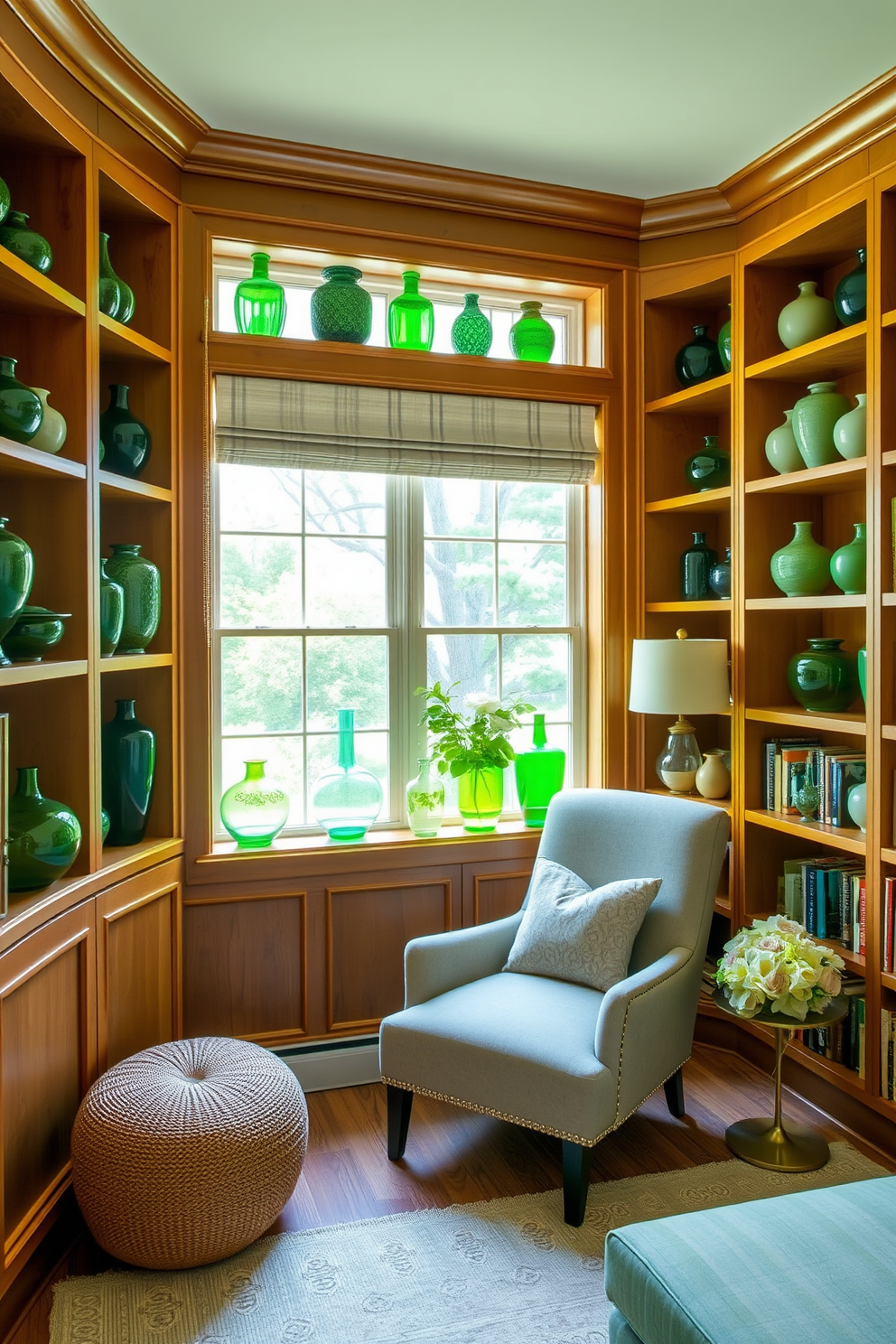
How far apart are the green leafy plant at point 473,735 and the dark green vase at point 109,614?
1054 mm

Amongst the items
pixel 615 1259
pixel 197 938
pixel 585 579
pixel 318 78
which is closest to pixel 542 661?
pixel 585 579

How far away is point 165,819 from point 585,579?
5.67 feet

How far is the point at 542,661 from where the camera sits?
3.59 metres

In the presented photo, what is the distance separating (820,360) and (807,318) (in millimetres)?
153

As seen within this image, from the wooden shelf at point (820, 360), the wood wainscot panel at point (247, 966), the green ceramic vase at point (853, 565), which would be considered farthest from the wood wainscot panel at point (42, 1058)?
the wooden shelf at point (820, 360)

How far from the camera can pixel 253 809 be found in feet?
10.0

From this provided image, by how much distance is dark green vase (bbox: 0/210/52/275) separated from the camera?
225 centimetres

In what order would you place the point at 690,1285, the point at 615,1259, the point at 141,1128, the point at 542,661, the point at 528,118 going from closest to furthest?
the point at 690,1285 < the point at 615,1259 < the point at 141,1128 < the point at 528,118 < the point at 542,661

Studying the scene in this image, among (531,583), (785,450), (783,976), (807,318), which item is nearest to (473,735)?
(531,583)

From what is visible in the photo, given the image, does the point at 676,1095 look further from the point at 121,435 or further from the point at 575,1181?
the point at 121,435

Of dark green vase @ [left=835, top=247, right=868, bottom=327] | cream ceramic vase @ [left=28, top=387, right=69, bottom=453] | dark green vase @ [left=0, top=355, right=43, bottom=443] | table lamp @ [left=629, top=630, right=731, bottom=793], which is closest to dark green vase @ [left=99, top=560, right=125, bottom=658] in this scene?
cream ceramic vase @ [left=28, top=387, right=69, bottom=453]

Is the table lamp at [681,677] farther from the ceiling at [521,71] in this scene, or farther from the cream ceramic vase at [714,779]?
the ceiling at [521,71]

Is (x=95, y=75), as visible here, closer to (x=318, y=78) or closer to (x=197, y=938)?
(x=318, y=78)

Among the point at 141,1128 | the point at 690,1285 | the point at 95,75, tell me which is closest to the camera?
the point at 690,1285
